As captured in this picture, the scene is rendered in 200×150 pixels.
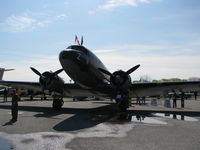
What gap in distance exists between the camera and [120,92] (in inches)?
700

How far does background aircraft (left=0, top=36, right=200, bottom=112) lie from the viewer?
678 inches

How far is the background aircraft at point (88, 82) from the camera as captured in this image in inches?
678

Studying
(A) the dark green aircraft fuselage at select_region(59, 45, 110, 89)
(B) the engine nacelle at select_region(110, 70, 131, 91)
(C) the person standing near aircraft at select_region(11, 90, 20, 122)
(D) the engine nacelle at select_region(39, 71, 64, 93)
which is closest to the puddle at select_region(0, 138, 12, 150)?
(C) the person standing near aircraft at select_region(11, 90, 20, 122)

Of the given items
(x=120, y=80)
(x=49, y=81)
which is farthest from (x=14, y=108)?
(x=120, y=80)

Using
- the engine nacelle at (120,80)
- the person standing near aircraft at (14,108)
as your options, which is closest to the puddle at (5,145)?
the person standing near aircraft at (14,108)

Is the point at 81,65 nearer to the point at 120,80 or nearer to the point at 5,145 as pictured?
the point at 120,80

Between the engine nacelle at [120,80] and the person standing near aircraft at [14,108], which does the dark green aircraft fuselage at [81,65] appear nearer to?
the engine nacelle at [120,80]

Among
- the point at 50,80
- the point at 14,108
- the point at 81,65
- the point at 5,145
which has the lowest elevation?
the point at 5,145

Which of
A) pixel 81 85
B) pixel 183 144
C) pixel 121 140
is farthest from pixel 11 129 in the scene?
pixel 81 85

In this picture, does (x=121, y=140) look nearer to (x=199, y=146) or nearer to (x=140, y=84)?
(x=199, y=146)

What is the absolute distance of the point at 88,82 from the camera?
19047 mm

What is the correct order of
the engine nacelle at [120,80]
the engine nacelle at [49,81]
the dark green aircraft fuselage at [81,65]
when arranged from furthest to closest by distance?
the engine nacelle at [49,81] → the engine nacelle at [120,80] → the dark green aircraft fuselage at [81,65]

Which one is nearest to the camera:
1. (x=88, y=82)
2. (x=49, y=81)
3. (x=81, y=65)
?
(x=81, y=65)

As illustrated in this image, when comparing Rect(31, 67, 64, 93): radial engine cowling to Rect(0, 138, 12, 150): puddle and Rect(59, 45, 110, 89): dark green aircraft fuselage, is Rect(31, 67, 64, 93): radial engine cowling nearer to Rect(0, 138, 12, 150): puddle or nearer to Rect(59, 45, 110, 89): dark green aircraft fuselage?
Rect(59, 45, 110, 89): dark green aircraft fuselage
